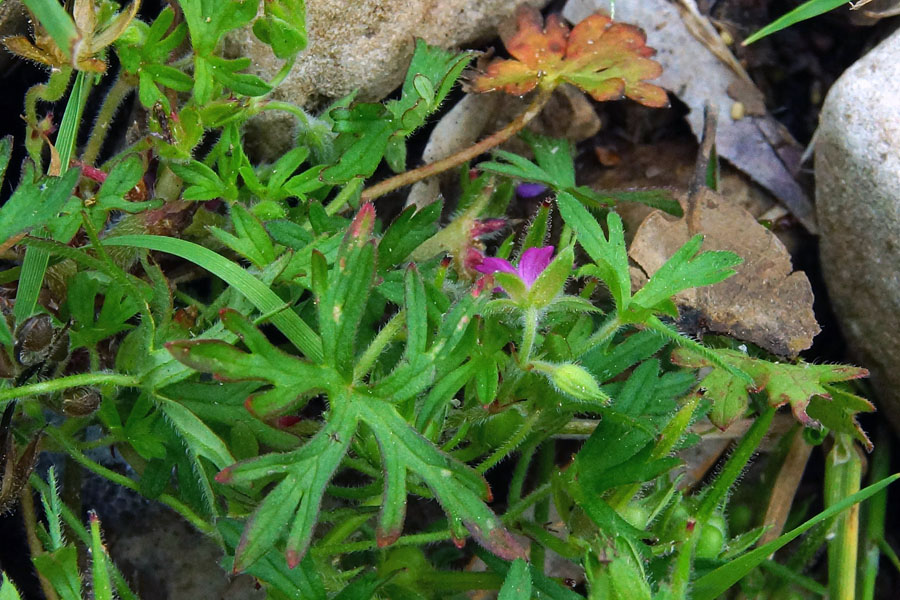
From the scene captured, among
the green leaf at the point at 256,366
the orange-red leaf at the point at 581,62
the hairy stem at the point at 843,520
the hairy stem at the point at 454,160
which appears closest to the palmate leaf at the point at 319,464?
the green leaf at the point at 256,366

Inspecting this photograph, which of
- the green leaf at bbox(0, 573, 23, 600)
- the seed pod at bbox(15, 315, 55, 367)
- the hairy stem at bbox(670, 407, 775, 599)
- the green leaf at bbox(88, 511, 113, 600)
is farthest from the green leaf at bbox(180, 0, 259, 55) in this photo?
the hairy stem at bbox(670, 407, 775, 599)

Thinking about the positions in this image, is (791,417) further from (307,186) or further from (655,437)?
(307,186)

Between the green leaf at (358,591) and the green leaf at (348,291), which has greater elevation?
the green leaf at (348,291)

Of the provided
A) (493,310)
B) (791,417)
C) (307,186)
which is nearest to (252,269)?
(307,186)

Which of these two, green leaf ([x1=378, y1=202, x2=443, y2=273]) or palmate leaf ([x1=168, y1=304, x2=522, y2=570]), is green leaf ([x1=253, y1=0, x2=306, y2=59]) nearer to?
green leaf ([x1=378, y1=202, x2=443, y2=273])

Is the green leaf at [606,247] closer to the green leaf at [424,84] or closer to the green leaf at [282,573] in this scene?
the green leaf at [424,84]

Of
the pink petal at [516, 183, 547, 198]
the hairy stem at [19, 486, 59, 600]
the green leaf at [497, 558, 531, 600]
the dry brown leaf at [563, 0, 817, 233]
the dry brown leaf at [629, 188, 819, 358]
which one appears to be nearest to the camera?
the green leaf at [497, 558, 531, 600]
